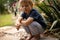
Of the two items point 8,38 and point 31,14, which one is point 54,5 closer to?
point 31,14

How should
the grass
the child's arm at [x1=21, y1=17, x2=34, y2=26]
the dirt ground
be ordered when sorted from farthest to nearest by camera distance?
the grass, the dirt ground, the child's arm at [x1=21, y1=17, x2=34, y2=26]

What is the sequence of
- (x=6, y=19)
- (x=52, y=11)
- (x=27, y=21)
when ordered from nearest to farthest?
(x=27, y=21) → (x=52, y=11) → (x=6, y=19)

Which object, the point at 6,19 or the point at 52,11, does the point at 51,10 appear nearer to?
the point at 52,11

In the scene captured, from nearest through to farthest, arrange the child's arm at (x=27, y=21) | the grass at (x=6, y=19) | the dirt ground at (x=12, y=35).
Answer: the child's arm at (x=27, y=21) < the dirt ground at (x=12, y=35) < the grass at (x=6, y=19)

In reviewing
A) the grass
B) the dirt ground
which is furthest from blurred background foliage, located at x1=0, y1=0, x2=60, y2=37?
the grass

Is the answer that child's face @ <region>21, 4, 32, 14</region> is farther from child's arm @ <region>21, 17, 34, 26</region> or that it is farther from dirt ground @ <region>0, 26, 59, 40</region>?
dirt ground @ <region>0, 26, 59, 40</region>

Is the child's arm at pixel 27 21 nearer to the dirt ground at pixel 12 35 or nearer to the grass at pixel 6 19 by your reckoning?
the dirt ground at pixel 12 35

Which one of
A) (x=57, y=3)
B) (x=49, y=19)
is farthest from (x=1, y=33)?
(x=57, y=3)

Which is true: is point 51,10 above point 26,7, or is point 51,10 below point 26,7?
below

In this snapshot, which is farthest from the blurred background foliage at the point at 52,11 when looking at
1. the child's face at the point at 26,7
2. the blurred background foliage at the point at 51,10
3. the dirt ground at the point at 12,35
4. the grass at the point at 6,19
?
the grass at the point at 6,19

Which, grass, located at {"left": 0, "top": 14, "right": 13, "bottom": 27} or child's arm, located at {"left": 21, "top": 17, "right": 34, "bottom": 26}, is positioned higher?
child's arm, located at {"left": 21, "top": 17, "right": 34, "bottom": 26}

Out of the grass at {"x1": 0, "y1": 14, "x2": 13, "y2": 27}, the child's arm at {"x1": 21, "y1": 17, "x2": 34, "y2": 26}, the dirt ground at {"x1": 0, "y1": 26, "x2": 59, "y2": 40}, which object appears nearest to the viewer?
the child's arm at {"x1": 21, "y1": 17, "x2": 34, "y2": 26}

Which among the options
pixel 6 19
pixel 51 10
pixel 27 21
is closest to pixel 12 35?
pixel 27 21

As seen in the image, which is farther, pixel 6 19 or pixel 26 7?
pixel 6 19
